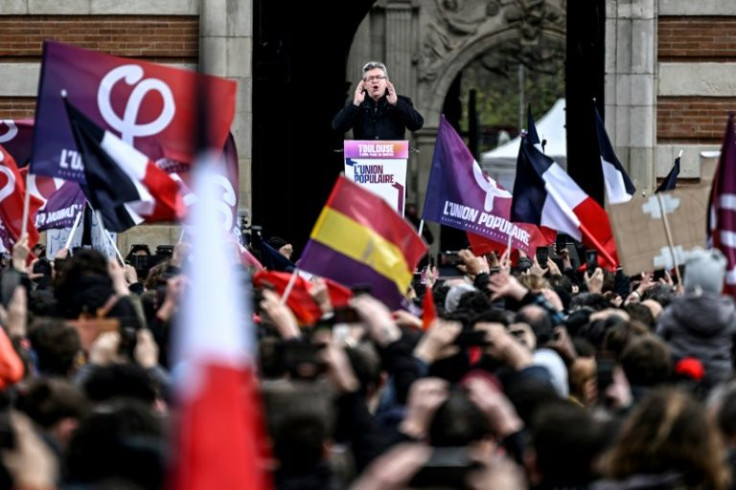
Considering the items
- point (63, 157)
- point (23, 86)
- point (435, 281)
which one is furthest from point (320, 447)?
point (23, 86)

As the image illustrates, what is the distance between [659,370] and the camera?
25.1 feet

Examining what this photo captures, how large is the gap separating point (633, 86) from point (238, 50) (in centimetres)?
343

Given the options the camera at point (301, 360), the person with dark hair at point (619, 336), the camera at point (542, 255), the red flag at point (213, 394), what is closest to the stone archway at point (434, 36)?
the camera at point (542, 255)

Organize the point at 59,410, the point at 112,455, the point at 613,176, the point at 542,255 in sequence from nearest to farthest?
1. the point at 112,455
2. the point at 59,410
3. the point at 613,176
4. the point at 542,255

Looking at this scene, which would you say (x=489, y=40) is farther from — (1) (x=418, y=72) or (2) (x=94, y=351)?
(2) (x=94, y=351)

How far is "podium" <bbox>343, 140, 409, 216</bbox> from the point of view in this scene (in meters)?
15.2

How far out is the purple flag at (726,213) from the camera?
34.0 ft

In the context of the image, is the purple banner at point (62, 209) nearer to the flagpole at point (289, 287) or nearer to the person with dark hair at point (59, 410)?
the flagpole at point (289, 287)

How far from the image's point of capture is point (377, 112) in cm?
1592

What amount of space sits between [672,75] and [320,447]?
13.0 meters

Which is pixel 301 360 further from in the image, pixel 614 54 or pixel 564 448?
pixel 614 54

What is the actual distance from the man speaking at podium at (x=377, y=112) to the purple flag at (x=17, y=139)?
2.29 meters

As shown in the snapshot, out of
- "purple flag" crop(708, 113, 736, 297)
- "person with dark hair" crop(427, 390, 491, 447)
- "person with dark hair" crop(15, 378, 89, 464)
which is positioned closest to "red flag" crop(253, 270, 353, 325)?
"purple flag" crop(708, 113, 736, 297)

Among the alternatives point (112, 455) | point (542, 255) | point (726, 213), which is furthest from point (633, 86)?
point (112, 455)
